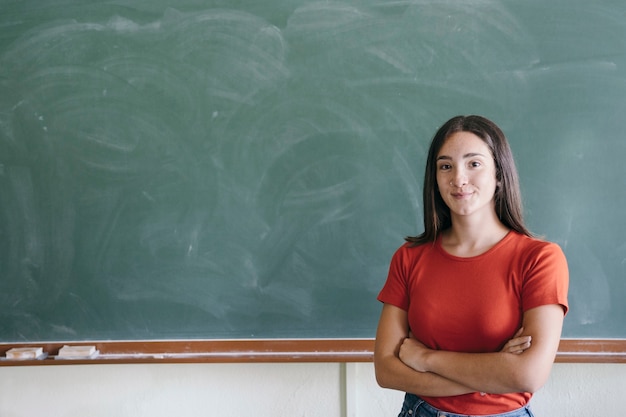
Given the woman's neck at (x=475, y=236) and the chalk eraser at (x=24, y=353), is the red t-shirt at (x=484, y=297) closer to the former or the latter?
the woman's neck at (x=475, y=236)

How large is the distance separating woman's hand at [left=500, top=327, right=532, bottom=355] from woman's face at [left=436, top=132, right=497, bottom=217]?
1.14 feet

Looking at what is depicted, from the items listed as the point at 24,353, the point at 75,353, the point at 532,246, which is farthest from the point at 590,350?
the point at 24,353

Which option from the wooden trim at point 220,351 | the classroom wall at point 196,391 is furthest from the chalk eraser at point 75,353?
the classroom wall at point 196,391

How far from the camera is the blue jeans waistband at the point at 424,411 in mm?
1407

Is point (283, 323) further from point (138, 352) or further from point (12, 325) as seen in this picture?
point (12, 325)

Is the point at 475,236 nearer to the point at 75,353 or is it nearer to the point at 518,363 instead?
the point at 518,363

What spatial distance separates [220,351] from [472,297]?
45.7 inches

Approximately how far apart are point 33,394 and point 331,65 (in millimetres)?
1927

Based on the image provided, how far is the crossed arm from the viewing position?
51.9 inches

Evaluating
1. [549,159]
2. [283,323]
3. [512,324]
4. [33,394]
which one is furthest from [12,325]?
[549,159]

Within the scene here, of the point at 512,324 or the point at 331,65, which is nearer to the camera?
the point at 512,324

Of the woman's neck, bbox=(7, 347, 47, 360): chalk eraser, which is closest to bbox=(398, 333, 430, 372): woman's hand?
the woman's neck

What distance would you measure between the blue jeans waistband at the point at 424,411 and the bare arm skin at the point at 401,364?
59 millimetres

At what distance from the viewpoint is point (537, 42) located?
204 cm
